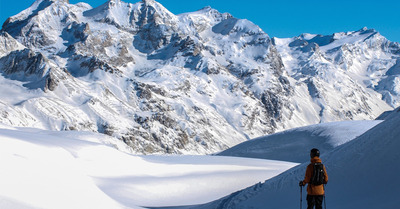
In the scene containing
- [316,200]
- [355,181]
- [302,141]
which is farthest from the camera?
[302,141]

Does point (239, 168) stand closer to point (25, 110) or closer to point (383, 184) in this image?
point (383, 184)

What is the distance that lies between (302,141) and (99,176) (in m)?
29.6

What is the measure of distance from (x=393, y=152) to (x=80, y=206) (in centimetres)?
1136

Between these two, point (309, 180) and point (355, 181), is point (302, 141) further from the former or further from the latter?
point (309, 180)

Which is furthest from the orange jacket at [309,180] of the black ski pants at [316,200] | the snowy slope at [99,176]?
the snowy slope at [99,176]

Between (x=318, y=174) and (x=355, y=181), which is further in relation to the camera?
(x=355, y=181)

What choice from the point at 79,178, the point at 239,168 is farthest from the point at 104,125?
the point at 79,178

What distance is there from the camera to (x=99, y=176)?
83.3 feet

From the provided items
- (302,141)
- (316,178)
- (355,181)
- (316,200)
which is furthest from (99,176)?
(302,141)

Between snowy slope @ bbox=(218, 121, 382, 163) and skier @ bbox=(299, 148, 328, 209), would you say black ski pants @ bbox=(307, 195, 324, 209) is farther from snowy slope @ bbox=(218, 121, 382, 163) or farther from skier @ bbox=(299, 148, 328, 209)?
snowy slope @ bbox=(218, 121, 382, 163)

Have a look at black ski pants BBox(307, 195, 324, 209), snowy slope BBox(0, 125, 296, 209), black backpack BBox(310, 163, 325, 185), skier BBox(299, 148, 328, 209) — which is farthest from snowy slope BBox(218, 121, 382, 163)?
black backpack BBox(310, 163, 325, 185)

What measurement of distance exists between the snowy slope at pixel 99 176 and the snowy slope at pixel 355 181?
5.30 meters

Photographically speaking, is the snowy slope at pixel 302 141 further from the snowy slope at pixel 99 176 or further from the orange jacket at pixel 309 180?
the orange jacket at pixel 309 180

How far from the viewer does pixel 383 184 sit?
14.4 metres
